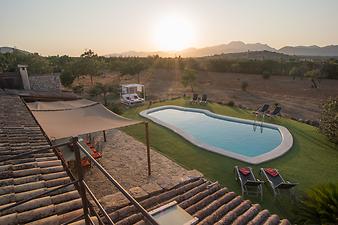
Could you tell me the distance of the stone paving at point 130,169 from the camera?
10.4 meters

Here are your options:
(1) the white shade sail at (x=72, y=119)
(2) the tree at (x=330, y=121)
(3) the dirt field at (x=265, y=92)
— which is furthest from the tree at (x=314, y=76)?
(1) the white shade sail at (x=72, y=119)

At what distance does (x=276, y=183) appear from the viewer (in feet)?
33.8

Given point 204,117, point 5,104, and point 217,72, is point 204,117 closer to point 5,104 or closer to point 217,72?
point 5,104

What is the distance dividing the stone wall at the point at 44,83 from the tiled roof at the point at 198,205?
17.3m

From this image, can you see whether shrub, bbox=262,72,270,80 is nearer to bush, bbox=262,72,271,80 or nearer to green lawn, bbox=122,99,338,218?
bush, bbox=262,72,271,80

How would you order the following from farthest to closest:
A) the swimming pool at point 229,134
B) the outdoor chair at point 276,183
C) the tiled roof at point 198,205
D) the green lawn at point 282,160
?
1. the swimming pool at point 229,134
2. the green lawn at point 282,160
3. the outdoor chair at point 276,183
4. the tiled roof at point 198,205

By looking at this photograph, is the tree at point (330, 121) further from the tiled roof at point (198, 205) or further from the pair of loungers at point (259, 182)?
the tiled roof at point (198, 205)

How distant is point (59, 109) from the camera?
501 inches

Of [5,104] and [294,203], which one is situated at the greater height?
[5,104]

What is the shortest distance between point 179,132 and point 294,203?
9.37 metres

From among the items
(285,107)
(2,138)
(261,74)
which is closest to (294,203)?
(2,138)

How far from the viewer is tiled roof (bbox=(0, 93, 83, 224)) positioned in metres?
3.77

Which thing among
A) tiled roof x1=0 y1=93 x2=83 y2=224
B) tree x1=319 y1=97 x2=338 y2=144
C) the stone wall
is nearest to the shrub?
tree x1=319 y1=97 x2=338 y2=144

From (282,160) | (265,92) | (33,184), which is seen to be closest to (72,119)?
(33,184)
